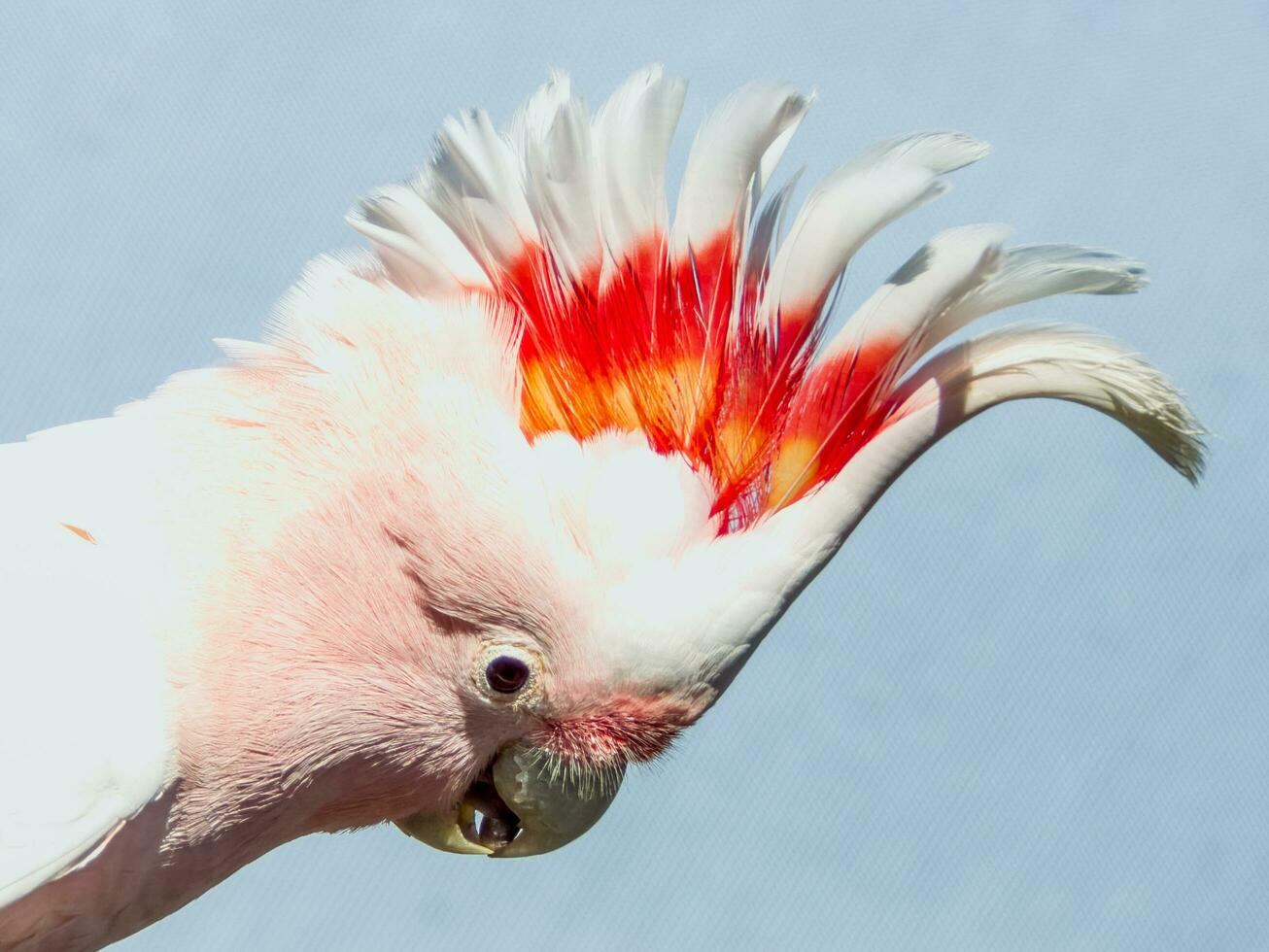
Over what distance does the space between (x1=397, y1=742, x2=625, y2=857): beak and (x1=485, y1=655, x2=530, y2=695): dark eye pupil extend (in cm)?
7

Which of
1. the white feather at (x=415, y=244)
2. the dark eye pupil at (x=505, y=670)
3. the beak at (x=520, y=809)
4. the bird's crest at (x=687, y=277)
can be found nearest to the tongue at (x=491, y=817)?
the beak at (x=520, y=809)

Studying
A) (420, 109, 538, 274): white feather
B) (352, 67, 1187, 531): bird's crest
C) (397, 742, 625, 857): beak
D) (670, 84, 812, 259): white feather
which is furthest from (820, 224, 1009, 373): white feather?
(397, 742, 625, 857): beak

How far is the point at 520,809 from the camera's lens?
4.49 ft

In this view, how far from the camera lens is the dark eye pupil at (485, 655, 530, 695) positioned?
1.31 metres

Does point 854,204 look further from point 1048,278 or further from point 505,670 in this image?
point 505,670

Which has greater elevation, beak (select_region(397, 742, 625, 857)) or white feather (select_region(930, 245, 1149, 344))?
white feather (select_region(930, 245, 1149, 344))

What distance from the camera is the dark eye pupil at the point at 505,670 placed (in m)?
1.31

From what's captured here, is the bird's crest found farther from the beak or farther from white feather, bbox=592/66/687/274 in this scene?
the beak

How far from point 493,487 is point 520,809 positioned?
0.29 meters

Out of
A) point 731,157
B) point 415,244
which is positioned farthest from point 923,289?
point 415,244

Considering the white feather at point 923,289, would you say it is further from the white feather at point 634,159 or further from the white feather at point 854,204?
the white feather at point 634,159

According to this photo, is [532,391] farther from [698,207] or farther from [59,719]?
[59,719]

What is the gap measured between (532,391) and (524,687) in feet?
0.83

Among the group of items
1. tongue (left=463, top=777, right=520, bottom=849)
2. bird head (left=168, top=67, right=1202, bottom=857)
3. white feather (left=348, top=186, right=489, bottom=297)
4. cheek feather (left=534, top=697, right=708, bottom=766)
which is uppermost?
white feather (left=348, top=186, right=489, bottom=297)
